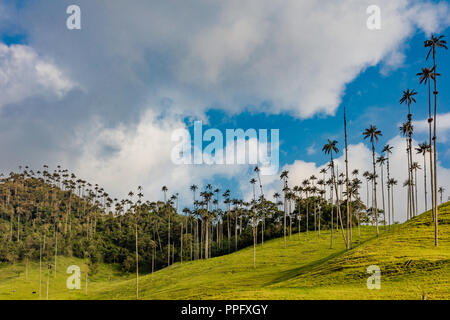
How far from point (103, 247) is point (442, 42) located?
480 feet

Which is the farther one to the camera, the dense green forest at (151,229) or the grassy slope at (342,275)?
the dense green forest at (151,229)

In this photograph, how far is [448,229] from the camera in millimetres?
60000

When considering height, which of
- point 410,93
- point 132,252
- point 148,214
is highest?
point 410,93

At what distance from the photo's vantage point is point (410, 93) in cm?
7606

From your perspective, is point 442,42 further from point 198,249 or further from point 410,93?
point 198,249

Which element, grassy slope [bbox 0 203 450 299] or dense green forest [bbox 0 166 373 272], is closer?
grassy slope [bbox 0 203 450 299]

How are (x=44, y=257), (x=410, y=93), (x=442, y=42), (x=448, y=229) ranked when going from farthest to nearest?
1. (x=44, y=257)
2. (x=410, y=93)
3. (x=448, y=229)
4. (x=442, y=42)

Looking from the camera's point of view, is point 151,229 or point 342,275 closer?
point 342,275

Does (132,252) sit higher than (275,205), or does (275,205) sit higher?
(275,205)
